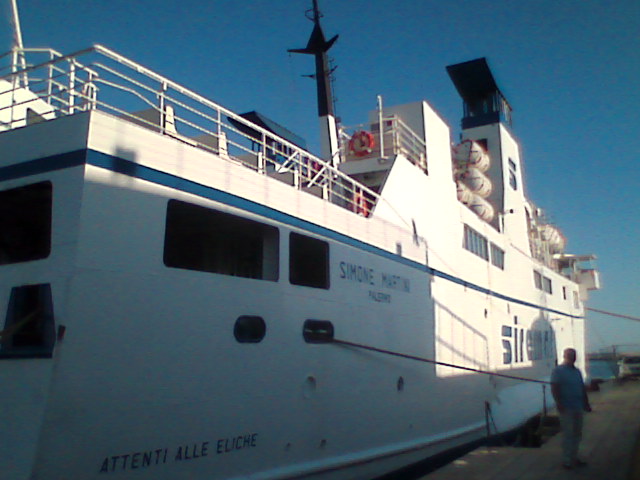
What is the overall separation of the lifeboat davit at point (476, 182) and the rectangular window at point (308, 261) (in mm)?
7925

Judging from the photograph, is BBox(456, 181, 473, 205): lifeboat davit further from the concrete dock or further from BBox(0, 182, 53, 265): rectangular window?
BBox(0, 182, 53, 265): rectangular window

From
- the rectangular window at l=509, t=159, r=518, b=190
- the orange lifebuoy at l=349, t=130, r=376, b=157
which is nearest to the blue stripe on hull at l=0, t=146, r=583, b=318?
the orange lifebuoy at l=349, t=130, r=376, b=157

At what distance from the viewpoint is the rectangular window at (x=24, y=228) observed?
20.8ft

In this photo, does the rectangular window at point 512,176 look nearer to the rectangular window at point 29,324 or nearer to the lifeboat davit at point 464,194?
the lifeboat davit at point 464,194

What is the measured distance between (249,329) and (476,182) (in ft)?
34.2

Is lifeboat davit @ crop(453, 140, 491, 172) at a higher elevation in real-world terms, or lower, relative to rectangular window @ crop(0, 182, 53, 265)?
higher

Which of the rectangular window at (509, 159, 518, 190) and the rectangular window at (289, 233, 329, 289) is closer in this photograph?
the rectangular window at (289, 233, 329, 289)

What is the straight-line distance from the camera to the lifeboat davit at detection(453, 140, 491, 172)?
15117mm

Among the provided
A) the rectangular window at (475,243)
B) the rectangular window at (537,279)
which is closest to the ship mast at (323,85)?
the rectangular window at (475,243)

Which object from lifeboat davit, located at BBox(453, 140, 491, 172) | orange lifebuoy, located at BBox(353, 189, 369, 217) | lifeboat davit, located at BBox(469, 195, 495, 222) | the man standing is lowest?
the man standing

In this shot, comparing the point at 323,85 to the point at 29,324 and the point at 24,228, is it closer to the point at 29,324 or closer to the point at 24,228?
the point at 24,228

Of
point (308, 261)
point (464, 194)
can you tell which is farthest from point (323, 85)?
point (308, 261)

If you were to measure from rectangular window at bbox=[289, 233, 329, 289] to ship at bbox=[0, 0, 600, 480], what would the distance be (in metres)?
0.03

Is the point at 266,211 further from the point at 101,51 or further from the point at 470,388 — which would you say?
the point at 470,388
